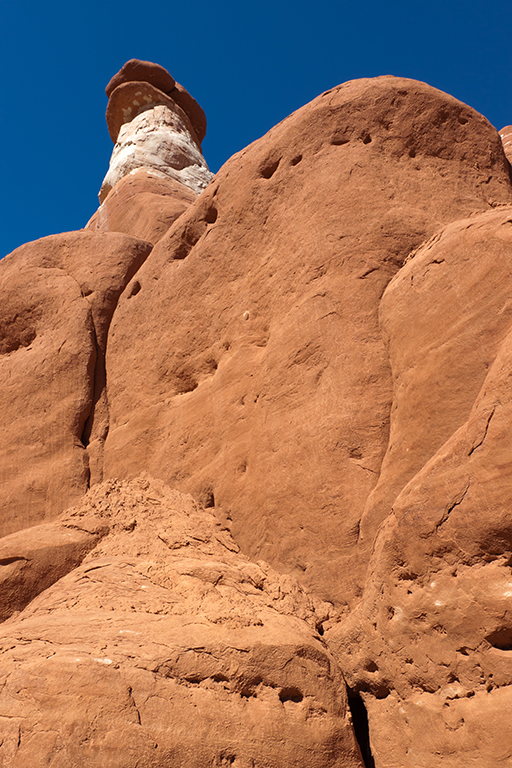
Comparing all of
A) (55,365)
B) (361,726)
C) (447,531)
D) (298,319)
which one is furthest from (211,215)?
(361,726)

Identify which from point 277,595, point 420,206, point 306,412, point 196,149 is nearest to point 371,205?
point 420,206

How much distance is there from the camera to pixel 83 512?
6.21 meters

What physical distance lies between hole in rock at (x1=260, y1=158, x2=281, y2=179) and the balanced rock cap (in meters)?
9.00

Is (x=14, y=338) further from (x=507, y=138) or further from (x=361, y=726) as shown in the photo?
(x=507, y=138)

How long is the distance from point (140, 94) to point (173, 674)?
1332 cm

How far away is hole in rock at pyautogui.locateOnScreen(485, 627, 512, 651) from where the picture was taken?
11.2 ft

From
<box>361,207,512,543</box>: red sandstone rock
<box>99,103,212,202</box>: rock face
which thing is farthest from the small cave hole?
<box>99,103,212,202</box>: rock face

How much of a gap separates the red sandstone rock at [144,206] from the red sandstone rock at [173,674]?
584cm

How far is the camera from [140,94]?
1438 cm

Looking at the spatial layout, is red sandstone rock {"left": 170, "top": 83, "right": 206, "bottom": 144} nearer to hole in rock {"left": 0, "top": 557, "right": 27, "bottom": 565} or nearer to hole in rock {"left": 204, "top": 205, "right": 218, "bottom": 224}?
hole in rock {"left": 204, "top": 205, "right": 218, "bottom": 224}

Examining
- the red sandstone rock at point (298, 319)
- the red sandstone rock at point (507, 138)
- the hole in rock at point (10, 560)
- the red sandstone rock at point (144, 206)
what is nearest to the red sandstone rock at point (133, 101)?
the red sandstone rock at point (144, 206)

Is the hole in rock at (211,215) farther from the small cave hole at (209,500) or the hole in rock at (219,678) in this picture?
the hole in rock at (219,678)

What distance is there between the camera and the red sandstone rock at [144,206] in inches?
380

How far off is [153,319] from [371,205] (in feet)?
8.74
